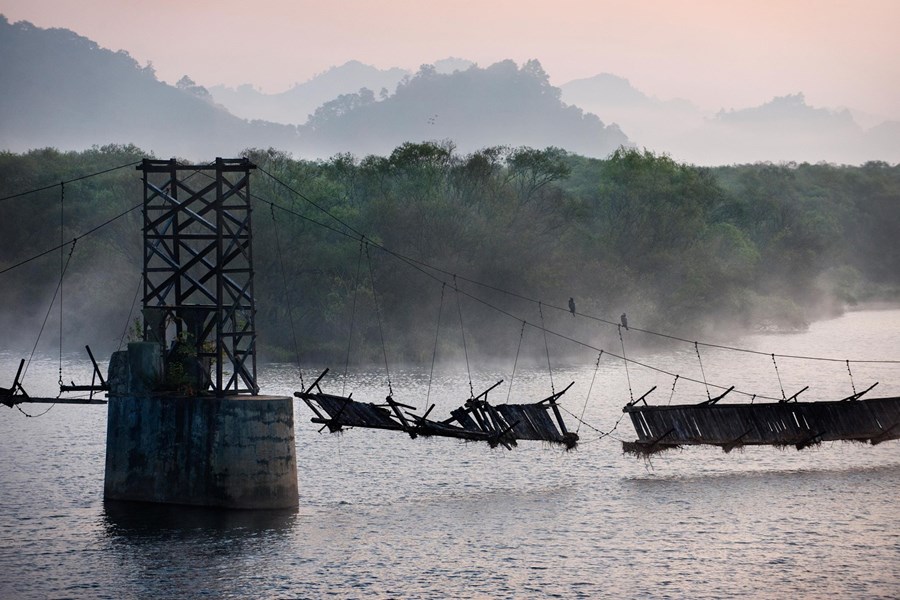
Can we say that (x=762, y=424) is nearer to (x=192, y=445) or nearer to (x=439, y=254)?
(x=192, y=445)

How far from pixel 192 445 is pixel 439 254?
55.5 metres

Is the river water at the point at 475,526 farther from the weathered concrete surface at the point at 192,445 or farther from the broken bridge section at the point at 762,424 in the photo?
the broken bridge section at the point at 762,424

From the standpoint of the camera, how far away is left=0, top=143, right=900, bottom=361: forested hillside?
285 feet

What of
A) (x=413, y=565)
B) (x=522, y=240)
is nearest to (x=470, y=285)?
(x=522, y=240)

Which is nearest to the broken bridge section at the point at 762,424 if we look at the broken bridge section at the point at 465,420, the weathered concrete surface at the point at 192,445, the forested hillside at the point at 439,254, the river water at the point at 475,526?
the river water at the point at 475,526

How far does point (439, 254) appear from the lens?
9019 centimetres

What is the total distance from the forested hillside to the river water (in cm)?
3123

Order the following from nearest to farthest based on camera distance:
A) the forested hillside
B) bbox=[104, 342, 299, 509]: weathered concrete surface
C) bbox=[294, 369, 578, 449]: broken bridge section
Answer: bbox=[104, 342, 299, 509]: weathered concrete surface
bbox=[294, 369, 578, 449]: broken bridge section
the forested hillside

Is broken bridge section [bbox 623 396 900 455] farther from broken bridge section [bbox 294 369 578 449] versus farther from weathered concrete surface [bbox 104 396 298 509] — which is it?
weathered concrete surface [bbox 104 396 298 509]

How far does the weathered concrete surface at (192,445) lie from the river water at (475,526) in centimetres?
62

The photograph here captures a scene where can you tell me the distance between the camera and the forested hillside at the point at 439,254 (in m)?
86.8

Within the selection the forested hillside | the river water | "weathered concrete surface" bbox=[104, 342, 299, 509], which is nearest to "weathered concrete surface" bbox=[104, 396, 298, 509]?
"weathered concrete surface" bbox=[104, 342, 299, 509]

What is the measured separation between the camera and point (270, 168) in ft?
328

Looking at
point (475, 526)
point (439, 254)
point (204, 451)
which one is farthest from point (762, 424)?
point (439, 254)
